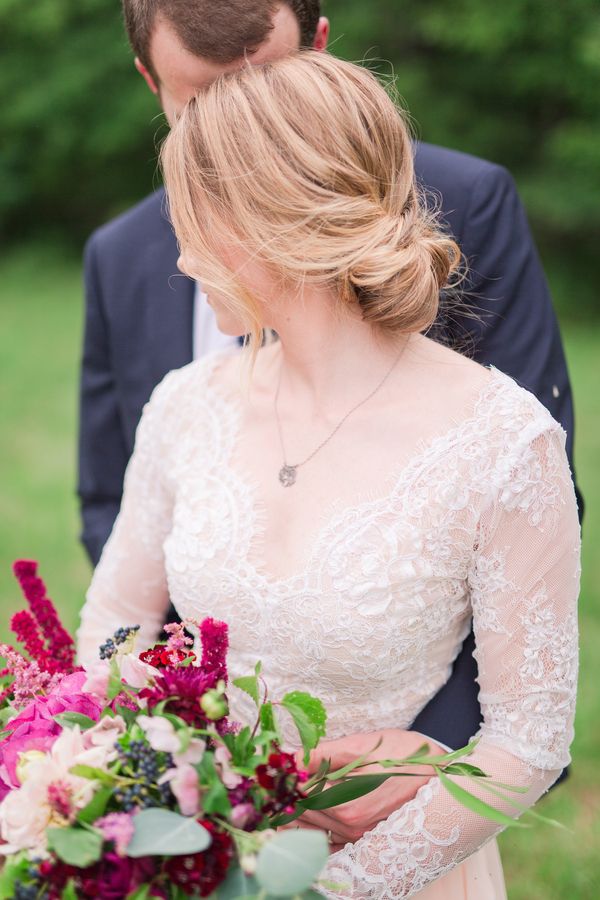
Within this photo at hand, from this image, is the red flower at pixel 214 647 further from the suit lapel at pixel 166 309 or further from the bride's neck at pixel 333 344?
the suit lapel at pixel 166 309

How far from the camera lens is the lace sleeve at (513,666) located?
68.7 inches

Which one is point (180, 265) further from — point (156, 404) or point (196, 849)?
point (196, 849)

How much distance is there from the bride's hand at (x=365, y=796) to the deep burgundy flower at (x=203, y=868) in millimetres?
587

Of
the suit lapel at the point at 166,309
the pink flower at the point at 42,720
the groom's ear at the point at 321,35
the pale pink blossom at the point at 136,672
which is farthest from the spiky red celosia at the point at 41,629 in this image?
the groom's ear at the point at 321,35

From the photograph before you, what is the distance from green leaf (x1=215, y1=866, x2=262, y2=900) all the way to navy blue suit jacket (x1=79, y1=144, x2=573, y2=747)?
86cm

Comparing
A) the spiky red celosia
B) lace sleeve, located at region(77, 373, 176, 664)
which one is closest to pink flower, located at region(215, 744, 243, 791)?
the spiky red celosia

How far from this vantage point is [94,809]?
3.98 feet

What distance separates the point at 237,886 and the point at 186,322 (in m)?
1.76

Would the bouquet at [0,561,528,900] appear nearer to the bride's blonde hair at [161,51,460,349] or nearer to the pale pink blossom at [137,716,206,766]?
the pale pink blossom at [137,716,206,766]

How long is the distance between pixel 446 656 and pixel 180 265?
91cm

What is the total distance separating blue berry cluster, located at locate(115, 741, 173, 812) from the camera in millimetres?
1219

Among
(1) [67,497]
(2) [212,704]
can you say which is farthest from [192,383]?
(1) [67,497]

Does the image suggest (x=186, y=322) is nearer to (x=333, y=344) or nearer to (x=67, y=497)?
(x=333, y=344)

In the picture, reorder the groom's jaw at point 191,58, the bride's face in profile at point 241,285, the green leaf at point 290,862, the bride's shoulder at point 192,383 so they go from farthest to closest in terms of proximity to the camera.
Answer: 1. the bride's shoulder at point 192,383
2. the groom's jaw at point 191,58
3. the bride's face in profile at point 241,285
4. the green leaf at point 290,862
